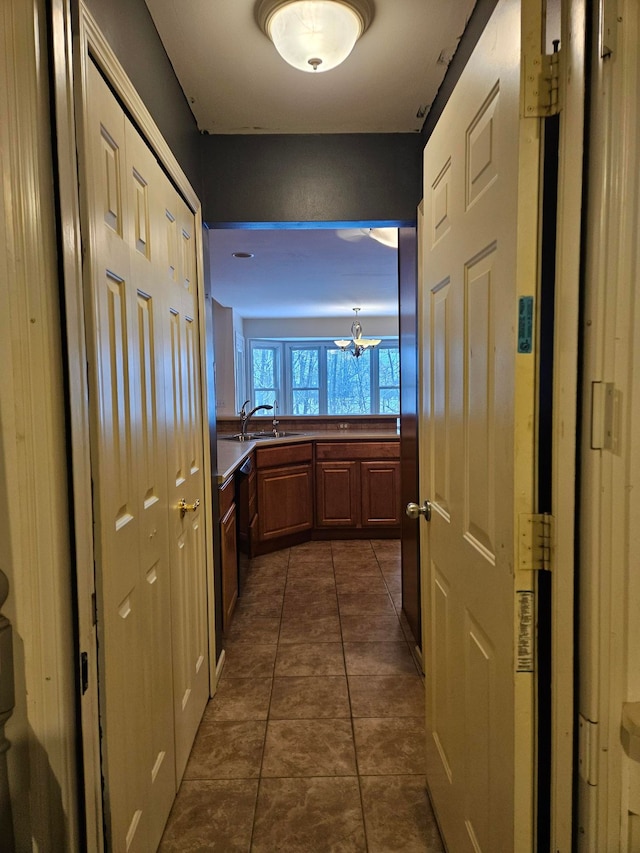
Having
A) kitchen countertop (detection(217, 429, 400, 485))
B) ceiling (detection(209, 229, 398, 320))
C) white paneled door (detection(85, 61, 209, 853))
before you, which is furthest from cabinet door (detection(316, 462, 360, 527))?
white paneled door (detection(85, 61, 209, 853))

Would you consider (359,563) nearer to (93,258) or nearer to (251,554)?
(251,554)

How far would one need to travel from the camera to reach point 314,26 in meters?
1.35

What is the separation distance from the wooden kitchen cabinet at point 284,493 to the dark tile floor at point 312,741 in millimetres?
1003

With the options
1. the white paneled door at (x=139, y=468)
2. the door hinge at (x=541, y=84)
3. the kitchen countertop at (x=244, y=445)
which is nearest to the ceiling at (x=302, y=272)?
the kitchen countertop at (x=244, y=445)

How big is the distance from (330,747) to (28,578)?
1489mm

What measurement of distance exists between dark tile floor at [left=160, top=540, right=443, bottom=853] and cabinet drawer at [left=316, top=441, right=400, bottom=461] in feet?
5.05

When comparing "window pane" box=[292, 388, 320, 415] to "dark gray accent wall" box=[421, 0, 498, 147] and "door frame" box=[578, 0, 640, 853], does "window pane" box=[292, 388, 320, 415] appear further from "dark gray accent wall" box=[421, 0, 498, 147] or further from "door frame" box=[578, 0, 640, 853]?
"door frame" box=[578, 0, 640, 853]

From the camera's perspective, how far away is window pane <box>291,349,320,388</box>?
7773 mm

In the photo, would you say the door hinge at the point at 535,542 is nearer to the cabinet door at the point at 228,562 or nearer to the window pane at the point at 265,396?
the cabinet door at the point at 228,562

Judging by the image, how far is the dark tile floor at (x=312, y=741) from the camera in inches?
56.9

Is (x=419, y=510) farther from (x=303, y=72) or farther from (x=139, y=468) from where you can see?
(x=303, y=72)

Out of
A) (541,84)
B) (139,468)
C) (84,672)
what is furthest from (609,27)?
(84,672)

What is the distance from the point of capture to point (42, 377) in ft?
2.57

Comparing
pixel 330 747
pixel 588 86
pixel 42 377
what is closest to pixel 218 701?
pixel 330 747
